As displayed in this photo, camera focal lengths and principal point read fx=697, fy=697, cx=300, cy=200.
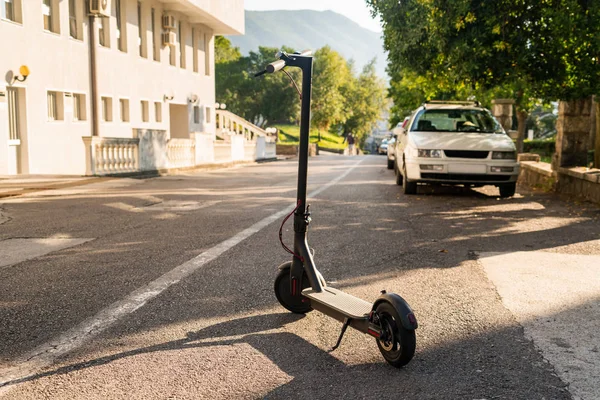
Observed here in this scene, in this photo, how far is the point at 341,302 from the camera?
13.3 feet

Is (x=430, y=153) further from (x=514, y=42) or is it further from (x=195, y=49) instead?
(x=195, y=49)

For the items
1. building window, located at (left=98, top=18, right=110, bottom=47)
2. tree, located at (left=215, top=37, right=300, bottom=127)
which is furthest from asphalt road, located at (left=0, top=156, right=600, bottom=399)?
tree, located at (left=215, top=37, right=300, bottom=127)

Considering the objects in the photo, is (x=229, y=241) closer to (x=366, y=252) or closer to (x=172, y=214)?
(x=366, y=252)

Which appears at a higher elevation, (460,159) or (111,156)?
(460,159)

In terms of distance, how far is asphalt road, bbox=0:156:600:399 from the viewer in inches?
133

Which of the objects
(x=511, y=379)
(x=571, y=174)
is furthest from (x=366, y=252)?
(x=571, y=174)

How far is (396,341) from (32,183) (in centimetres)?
1346

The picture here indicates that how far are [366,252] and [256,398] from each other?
12.6 feet

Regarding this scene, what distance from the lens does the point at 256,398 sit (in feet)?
10.4

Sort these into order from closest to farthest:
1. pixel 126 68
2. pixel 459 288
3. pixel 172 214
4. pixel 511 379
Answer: pixel 511 379
pixel 459 288
pixel 172 214
pixel 126 68

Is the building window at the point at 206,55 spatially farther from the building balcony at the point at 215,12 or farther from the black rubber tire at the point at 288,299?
the black rubber tire at the point at 288,299

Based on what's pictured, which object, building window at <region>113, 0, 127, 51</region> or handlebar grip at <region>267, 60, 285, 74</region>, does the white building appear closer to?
building window at <region>113, 0, 127, 51</region>

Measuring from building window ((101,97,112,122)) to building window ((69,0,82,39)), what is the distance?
9.66 ft

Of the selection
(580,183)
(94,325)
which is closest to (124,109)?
(580,183)
